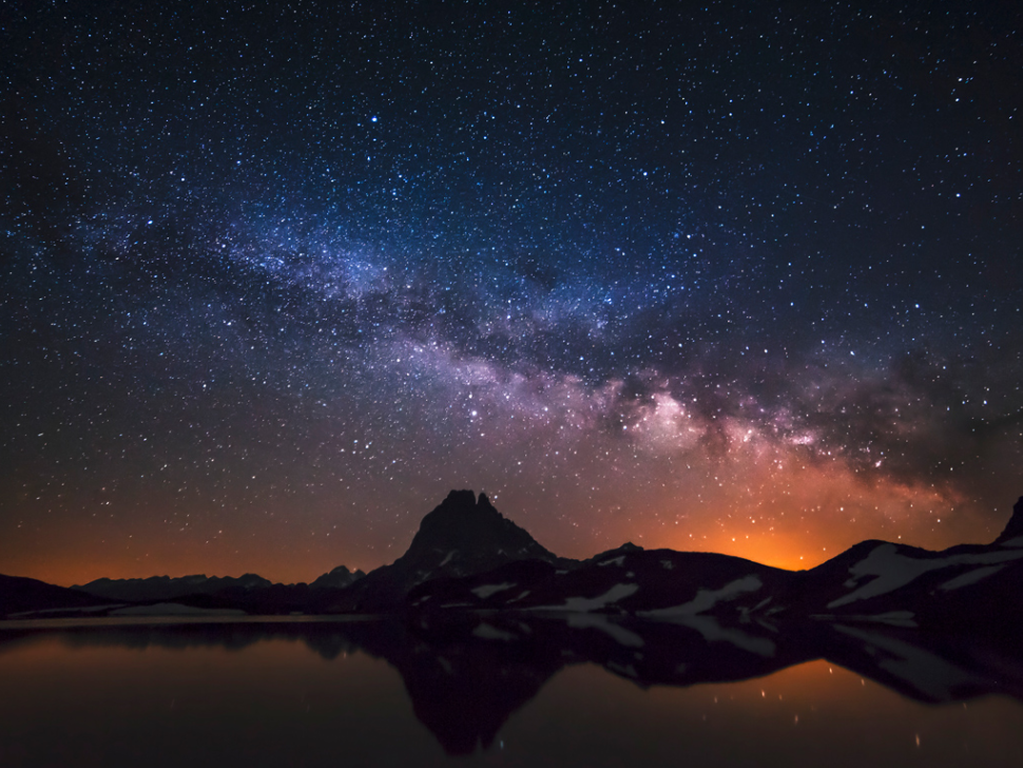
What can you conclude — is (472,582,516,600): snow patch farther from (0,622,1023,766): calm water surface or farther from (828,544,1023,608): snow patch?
(0,622,1023,766): calm water surface

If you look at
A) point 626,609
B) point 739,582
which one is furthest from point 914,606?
point 626,609

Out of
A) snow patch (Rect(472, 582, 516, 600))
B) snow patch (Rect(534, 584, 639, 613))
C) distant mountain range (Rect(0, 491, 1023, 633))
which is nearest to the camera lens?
distant mountain range (Rect(0, 491, 1023, 633))

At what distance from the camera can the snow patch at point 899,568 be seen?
13500 cm

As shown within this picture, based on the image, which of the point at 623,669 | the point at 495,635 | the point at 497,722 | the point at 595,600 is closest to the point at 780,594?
the point at 595,600

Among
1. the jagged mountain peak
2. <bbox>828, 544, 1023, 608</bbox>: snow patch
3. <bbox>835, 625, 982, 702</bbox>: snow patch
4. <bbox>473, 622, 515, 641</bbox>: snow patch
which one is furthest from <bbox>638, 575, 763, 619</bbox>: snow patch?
<bbox>835, 625, 982, 702</bbox>: snow patch

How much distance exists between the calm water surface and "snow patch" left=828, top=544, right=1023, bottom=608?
163295 millimetres

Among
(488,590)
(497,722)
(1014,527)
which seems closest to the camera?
(497,722)

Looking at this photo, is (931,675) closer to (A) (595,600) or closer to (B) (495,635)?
(B) (495,635)

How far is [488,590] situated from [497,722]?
19997 cm

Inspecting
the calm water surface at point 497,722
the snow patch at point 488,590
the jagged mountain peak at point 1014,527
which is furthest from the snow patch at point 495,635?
the jagged mountain peak at point 1014,527

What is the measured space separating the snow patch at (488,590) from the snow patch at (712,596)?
63.2 meters

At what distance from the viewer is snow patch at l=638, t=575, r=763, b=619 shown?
15325 cm

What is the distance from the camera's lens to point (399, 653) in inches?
1047

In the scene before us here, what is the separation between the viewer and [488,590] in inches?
7667
